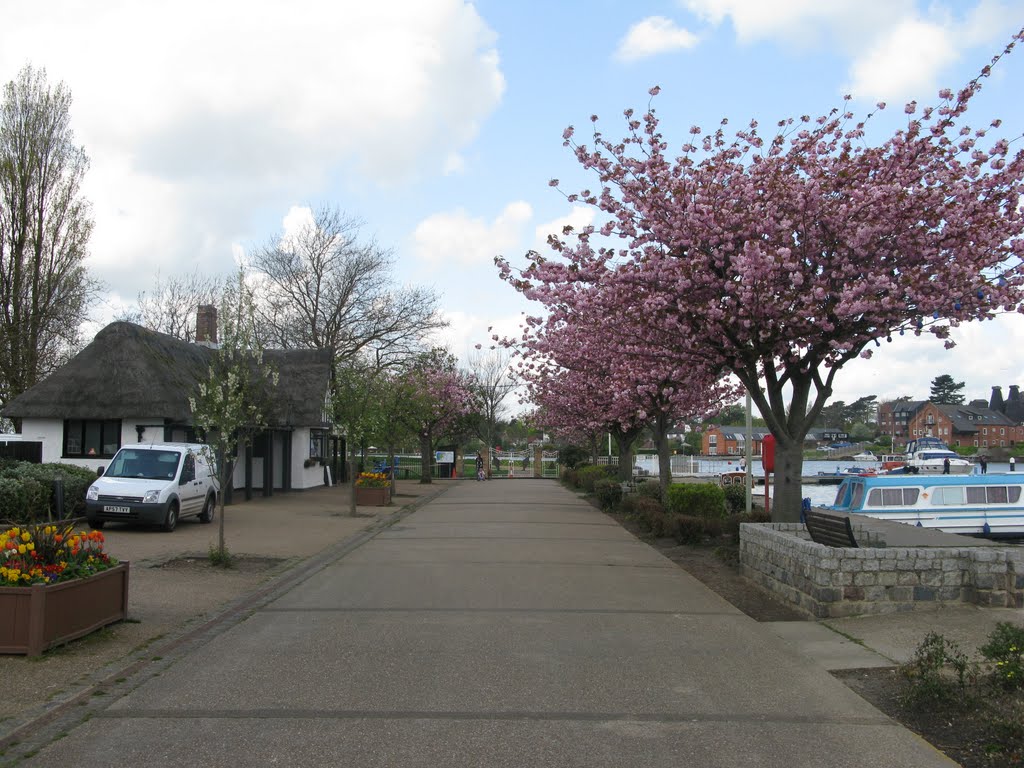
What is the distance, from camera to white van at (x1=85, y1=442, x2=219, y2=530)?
669 inches

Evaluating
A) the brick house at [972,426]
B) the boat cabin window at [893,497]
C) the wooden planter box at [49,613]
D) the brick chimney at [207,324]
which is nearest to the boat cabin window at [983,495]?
the boat cabin window at [893,497]

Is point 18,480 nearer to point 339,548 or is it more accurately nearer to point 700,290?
point 339,548

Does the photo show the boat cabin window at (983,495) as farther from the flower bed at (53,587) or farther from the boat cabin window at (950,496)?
the flower bed at (53,587)

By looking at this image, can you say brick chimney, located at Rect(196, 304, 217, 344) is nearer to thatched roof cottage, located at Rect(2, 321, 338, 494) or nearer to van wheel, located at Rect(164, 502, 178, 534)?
thatched roof cottage, located at Rect(2, 321, 338, 494)

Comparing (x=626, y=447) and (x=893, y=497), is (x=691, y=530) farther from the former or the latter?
(x=893, y=497)

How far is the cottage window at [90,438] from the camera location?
2381 centimetres

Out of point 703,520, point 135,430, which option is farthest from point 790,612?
point 135,430

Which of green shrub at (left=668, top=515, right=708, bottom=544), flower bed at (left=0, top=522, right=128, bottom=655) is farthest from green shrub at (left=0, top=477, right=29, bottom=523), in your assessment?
green shrub at (left=668, top=515, right=708, bottom=544)

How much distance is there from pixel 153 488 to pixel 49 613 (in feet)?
34.8

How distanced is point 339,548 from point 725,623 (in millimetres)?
8586

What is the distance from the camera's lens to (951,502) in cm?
2748

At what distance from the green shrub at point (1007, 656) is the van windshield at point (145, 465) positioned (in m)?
15.9

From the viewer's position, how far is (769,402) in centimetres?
1373

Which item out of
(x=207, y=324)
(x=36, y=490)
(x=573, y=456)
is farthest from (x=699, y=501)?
(x=573, y=456)
